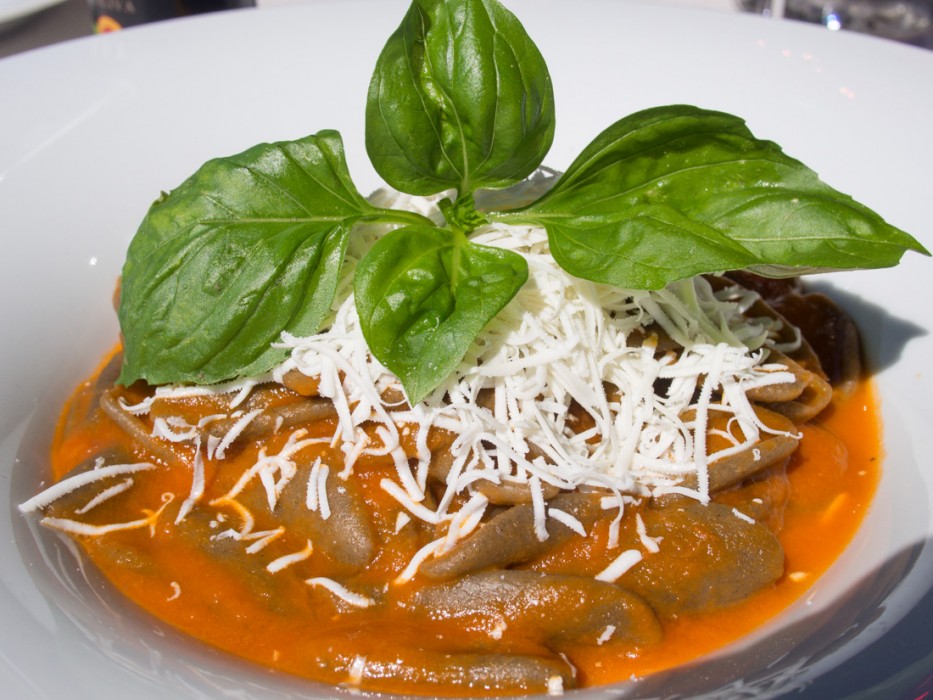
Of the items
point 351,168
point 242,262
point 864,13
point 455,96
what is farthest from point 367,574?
point 864,13

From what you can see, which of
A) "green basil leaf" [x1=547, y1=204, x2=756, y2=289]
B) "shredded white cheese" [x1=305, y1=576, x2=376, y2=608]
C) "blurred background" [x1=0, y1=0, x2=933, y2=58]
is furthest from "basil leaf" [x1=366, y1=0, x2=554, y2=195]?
"blurred background" [x1=0, y1=0, x2=933, y2=58]

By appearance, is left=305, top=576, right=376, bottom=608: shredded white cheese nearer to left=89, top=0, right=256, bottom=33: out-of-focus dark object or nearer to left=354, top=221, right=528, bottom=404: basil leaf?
left=354, top=221, right=528, bottom=404: basil leaf

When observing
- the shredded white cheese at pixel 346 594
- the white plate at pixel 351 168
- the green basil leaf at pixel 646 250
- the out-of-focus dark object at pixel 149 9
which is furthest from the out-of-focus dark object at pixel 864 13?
the shredded white cheese at pixel 346 594

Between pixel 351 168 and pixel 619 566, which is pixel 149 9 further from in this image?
pixel 619 566

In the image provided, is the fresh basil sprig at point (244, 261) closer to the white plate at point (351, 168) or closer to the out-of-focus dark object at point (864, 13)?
the white plate at point (351, 168)

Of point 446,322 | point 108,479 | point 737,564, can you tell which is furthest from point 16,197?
point 737,564
